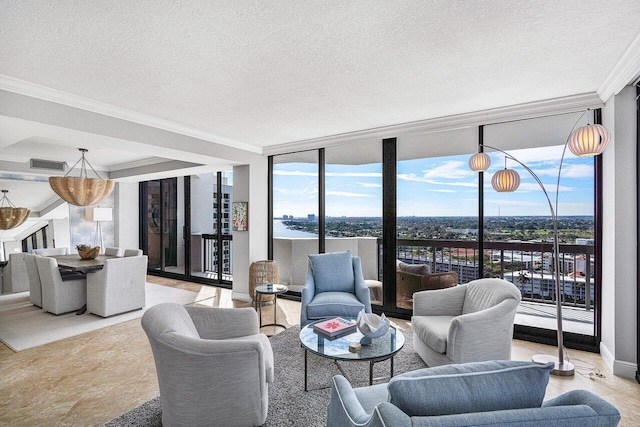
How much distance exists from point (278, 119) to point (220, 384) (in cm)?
299

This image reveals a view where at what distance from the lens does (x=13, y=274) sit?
5.53 meters

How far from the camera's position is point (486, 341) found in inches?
99.1

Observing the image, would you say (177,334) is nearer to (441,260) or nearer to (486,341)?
(486,341)

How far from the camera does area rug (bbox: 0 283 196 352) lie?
141 inches

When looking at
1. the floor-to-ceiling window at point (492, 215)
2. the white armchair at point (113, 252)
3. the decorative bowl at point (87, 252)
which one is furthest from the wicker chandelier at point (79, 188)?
the floor-to-ceiling window at point (492, 215)

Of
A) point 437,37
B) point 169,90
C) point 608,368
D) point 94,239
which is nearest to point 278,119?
point 169,90

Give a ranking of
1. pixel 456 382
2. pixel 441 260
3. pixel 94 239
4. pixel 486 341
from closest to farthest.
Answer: pixel 456 382, pixel 486 341, pixel 441 260, pixel 94 239

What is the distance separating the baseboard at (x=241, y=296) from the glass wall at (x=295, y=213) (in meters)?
0.63

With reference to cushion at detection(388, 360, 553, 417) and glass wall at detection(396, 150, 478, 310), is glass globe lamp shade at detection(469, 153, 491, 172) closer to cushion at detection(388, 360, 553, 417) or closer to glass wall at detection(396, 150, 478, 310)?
glass wall at detection(396, 150, 478, 310)

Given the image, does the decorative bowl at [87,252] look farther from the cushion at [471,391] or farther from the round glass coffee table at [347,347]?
the cushion at [471,391]

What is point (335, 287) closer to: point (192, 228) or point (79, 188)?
point (79, 188)

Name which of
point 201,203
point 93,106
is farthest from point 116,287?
point 201,203

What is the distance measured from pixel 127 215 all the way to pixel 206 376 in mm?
7001

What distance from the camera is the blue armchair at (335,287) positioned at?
3424mm
